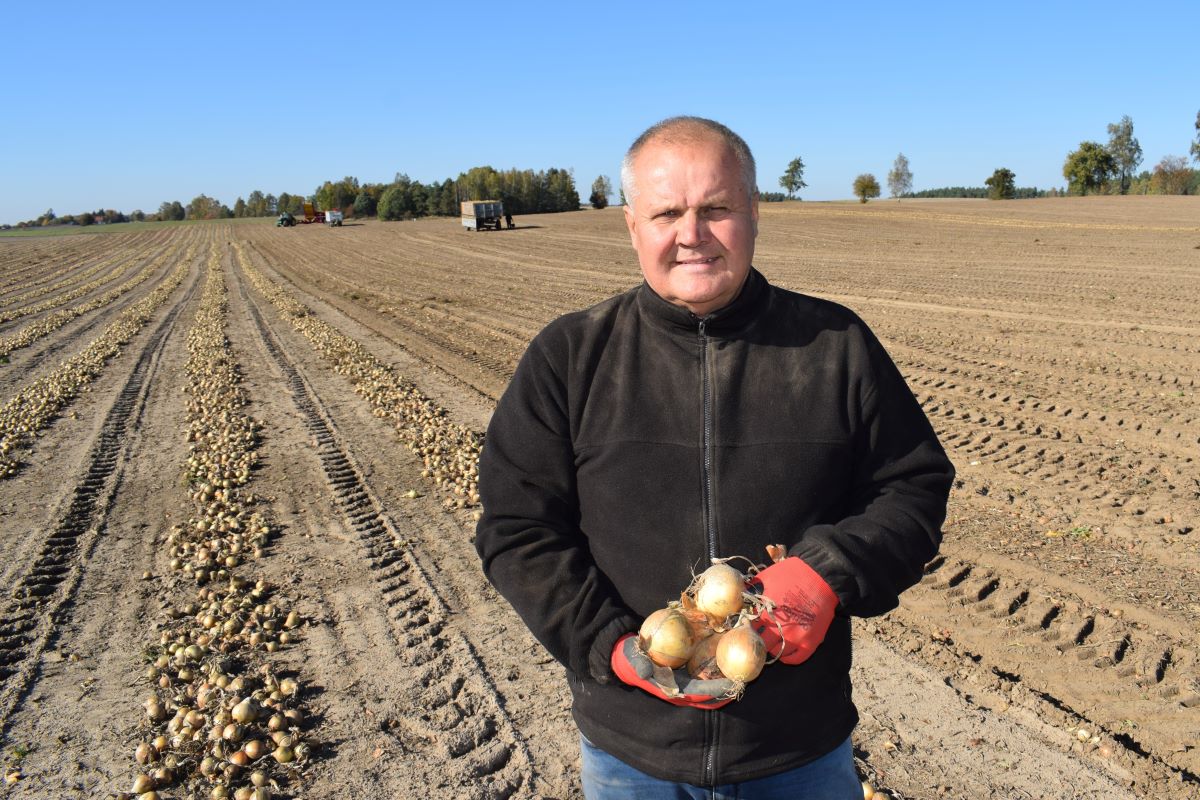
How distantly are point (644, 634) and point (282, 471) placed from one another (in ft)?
22.1

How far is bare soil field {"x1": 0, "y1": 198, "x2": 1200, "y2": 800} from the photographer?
3.64m

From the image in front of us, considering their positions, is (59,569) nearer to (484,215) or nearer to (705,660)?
(705,660)

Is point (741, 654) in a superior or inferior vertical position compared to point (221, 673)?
superior

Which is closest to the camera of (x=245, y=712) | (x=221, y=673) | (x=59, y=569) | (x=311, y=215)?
(x=245, y=712)

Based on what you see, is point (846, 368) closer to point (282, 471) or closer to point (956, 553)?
point (956, 553)

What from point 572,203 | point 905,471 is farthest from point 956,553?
point 572,203

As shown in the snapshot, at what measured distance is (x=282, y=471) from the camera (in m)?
7.72

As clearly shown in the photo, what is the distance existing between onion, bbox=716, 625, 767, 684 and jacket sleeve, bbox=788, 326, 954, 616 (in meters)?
0.20

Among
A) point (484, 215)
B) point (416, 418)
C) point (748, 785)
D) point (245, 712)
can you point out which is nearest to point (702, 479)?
point (748, 785)

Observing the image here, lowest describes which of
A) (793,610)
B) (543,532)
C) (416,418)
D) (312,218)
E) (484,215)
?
(416,418)

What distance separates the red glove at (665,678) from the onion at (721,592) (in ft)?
0.45

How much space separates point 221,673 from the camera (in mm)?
4293

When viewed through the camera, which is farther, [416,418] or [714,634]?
[416,418]

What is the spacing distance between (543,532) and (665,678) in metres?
0.41
